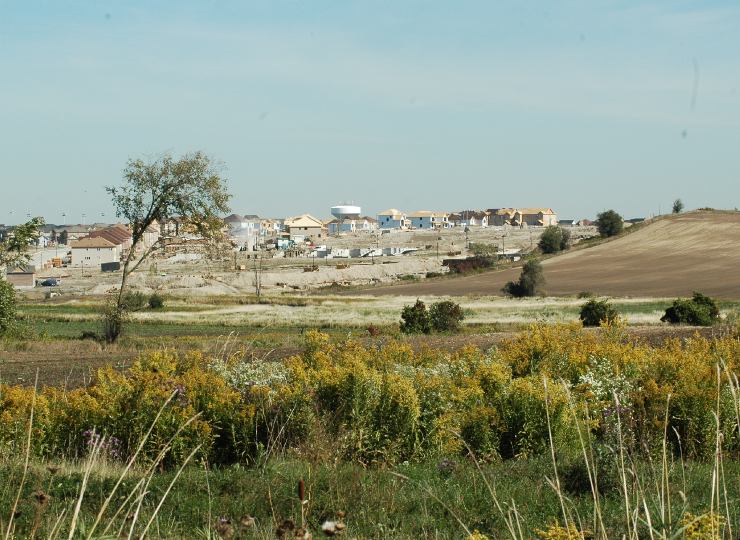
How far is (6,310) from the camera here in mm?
28094

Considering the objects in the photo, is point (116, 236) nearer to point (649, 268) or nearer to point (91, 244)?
point (91, 244)

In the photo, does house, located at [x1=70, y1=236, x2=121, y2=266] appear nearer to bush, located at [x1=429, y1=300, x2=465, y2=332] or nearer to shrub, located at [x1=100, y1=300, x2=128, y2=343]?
shrub, located at [x1=100, y1=300, x2=128, y2=343]

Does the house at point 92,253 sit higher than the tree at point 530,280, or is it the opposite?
the house at point 92,253

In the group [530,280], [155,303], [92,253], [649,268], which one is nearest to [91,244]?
[92,253]

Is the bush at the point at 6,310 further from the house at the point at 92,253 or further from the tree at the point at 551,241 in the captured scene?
the house at the point at 92,253

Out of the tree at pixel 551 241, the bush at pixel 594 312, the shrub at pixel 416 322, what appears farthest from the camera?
the tree at pixel 551 241

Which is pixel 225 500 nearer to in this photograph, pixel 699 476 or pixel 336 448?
pixel 336 448

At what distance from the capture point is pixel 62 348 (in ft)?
86.0

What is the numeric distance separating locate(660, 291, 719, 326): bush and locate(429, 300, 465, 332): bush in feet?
36.4

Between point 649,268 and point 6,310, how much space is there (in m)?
68.0

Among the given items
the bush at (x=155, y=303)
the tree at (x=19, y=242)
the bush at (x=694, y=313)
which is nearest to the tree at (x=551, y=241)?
the bush at (x=155, y=303)

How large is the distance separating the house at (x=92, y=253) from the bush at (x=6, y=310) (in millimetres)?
94441

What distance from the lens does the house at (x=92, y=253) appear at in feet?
388

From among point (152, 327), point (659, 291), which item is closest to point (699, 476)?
point (152, 327)
